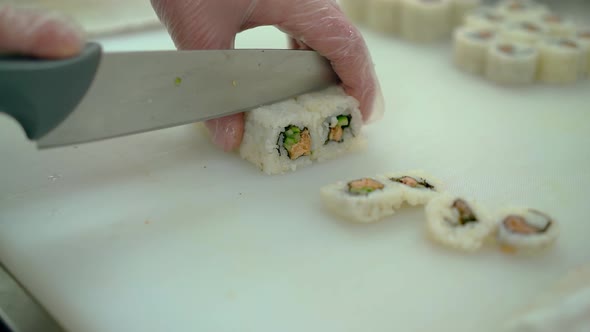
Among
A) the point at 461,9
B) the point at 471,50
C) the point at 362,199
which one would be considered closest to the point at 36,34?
Answer: the point at 362,199

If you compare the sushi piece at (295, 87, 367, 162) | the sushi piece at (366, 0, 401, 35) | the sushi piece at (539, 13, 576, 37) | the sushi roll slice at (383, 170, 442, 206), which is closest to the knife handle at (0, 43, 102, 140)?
the sushi piece at (295, 87, 367, 162)

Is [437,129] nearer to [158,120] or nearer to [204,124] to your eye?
[204,124]

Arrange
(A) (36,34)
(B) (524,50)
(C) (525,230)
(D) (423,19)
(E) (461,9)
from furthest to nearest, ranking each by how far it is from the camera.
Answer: (E) (461,9)
(D) (423,19)
(B) (524,50)
(C) (525,230)
(A) (36,34)

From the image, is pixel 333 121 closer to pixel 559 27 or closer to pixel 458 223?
pixel 458 223

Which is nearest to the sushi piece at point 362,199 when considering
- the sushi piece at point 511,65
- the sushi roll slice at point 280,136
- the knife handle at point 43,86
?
the sushi roll slice at point 280,136

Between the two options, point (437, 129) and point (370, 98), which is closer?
point (370, 98)

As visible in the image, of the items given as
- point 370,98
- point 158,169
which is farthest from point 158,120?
point 370,98

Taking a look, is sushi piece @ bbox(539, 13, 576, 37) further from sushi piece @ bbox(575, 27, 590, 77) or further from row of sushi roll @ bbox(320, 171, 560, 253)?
row of sushi roll @ bbox(320, 171, 560, 253)
